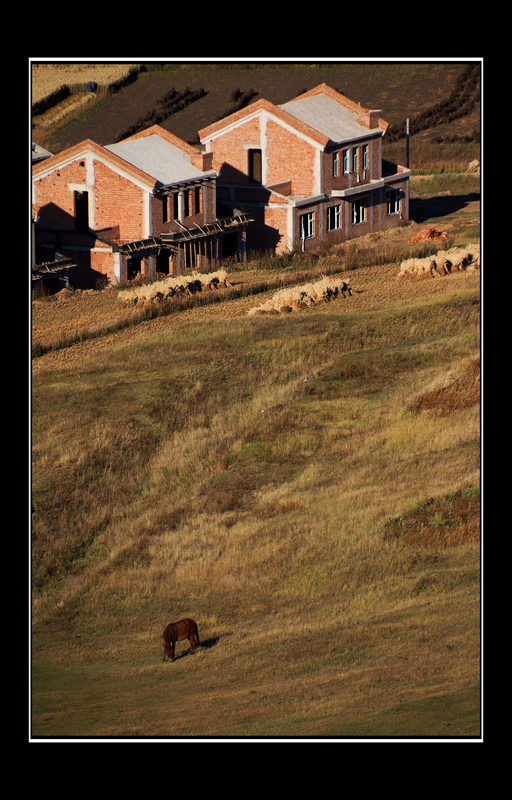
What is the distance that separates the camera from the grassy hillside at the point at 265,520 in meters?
17.7

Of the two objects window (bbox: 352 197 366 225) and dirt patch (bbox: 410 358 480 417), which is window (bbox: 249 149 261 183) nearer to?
window (bbox: 352 197 366 225)

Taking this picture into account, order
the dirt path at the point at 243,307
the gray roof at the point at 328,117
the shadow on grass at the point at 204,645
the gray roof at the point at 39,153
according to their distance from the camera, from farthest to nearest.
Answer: the gray roof at the point at 328,117, the gray roof at the point at 39,153, the dirt path at the point at 243,307, the shadow on grass at the point at 204,645


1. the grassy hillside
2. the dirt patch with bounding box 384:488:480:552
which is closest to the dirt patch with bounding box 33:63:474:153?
the grassy hillside

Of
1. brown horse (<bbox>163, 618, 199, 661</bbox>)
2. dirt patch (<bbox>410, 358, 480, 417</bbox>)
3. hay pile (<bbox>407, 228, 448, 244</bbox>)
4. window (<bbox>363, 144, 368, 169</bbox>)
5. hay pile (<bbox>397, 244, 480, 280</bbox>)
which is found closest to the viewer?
brown horse (<bbox>163, 618, 199, 661</bbox>)

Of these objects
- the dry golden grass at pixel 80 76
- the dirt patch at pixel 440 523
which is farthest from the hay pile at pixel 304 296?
the dirt patch at pixel 440 523

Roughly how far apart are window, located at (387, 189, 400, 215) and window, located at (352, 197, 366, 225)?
2090mm

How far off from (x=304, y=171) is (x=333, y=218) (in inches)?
113

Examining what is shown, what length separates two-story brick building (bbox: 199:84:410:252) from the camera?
1875 inches

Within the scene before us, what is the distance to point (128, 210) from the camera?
43.2 meters

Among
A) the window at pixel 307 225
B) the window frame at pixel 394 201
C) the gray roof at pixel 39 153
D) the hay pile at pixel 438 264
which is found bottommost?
the hay pile at pixel 438 264

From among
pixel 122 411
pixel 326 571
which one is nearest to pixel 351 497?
pixel 326 571

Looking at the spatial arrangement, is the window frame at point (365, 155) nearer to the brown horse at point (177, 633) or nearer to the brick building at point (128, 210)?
the brick building at point (128, 210)

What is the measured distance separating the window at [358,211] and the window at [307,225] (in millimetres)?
2697
